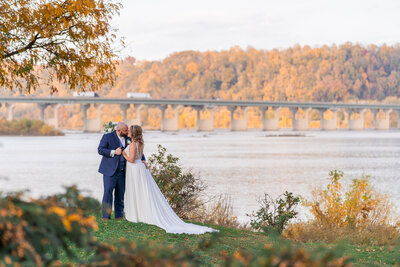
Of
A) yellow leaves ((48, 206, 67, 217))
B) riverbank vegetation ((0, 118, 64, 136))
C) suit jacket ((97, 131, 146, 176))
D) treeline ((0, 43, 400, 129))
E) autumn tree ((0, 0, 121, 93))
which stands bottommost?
riverbank vegetation ((0, 118, 64, 136))

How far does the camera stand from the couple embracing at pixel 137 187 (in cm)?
1088

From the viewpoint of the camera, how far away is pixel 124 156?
1110 centimetres

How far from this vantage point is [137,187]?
36.1ft

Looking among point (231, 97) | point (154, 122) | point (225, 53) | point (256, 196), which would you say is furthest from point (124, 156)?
point (225, 53)

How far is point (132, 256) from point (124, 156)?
8.13m

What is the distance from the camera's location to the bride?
429 inches

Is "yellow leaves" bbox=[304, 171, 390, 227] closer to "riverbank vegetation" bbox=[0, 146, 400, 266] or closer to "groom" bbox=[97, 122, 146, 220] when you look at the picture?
"riverbank vegetation" bbox=[0, 146, 400, 266]

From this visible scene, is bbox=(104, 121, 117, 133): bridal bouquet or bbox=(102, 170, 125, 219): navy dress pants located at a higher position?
bbox=(104, 121, 117, 133): bridal bouquet

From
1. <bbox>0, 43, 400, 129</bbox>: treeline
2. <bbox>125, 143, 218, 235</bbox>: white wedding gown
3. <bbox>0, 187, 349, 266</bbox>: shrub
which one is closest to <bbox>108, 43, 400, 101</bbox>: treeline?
<bbox>0, 43, 400, 129</bbox>: treeline

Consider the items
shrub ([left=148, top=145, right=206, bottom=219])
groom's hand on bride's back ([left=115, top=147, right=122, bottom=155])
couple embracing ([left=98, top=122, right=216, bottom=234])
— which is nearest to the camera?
couple embracing ([left=98, top=122, right=216, bottom=234])

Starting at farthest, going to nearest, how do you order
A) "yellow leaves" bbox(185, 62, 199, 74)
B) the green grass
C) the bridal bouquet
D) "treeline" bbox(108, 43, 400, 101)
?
"yellow leaves" bbox(185, 62, 199, 74)
"treeline" bbox(108, 43, 400, 101)
the bridal bouquet
the green grass

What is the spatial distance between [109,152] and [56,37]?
2.60 metres

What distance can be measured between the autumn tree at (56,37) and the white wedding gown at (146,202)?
240cm

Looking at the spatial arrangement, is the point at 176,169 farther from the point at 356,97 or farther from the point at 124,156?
A: the point at 356,97
